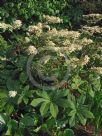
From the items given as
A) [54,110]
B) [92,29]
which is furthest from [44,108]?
[92,29]

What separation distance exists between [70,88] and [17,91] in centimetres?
71

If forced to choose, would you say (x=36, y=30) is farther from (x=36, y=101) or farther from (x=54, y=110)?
(x=54, y=110)

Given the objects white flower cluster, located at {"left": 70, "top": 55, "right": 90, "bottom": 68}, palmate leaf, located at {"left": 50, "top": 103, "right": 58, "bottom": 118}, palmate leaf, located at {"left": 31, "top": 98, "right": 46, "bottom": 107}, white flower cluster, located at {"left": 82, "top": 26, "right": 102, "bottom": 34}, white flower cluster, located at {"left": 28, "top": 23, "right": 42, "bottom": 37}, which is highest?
white flower cluster, located at {"left": 28, "top": 23, "right": 42, "bottom": 37}

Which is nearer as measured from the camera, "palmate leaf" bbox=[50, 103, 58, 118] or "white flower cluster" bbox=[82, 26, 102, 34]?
"palmate leaf" bbox=[50, 103, 58, 118]

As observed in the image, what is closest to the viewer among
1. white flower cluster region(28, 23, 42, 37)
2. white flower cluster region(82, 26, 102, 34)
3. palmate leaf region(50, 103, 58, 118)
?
palmate leaf region(50, 103, 58, 118)

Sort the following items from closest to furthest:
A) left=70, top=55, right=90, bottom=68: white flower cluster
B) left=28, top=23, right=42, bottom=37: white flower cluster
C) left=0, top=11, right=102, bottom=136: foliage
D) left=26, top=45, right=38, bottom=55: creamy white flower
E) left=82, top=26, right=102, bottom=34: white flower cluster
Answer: left=0, top=11, right=102, bottom=136: foliage
left=26, top=45, right=38, bottom=55: creamy white flower
left=70, top=55, right=90, bottom=68: white flower cluster
left=28, top=23, right=42, bottom=37: white flower cluster
left=82, top=26, right=102, bottom=34: white flower cluster

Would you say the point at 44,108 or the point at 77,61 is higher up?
the point at 77,61

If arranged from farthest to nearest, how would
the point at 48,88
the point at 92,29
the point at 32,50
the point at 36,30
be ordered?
1. the point at 92,29
2. the point at 36,30
3. the point at 48,88
4. the point at 32,50

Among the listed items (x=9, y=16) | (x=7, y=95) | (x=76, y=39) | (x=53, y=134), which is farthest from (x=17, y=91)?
(x=9, y=16)

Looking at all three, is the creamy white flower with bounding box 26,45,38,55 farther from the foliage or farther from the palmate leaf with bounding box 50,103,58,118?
the palmate leaf with bounding box 50,103,58,118

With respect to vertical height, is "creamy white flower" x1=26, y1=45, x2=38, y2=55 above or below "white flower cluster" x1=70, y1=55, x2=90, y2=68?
above

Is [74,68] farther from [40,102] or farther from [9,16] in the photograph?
[9,16]

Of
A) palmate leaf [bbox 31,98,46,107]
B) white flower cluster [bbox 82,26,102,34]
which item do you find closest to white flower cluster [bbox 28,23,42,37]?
white flower cluster [bbox 82,26,102,34]

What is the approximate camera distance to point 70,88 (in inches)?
211
